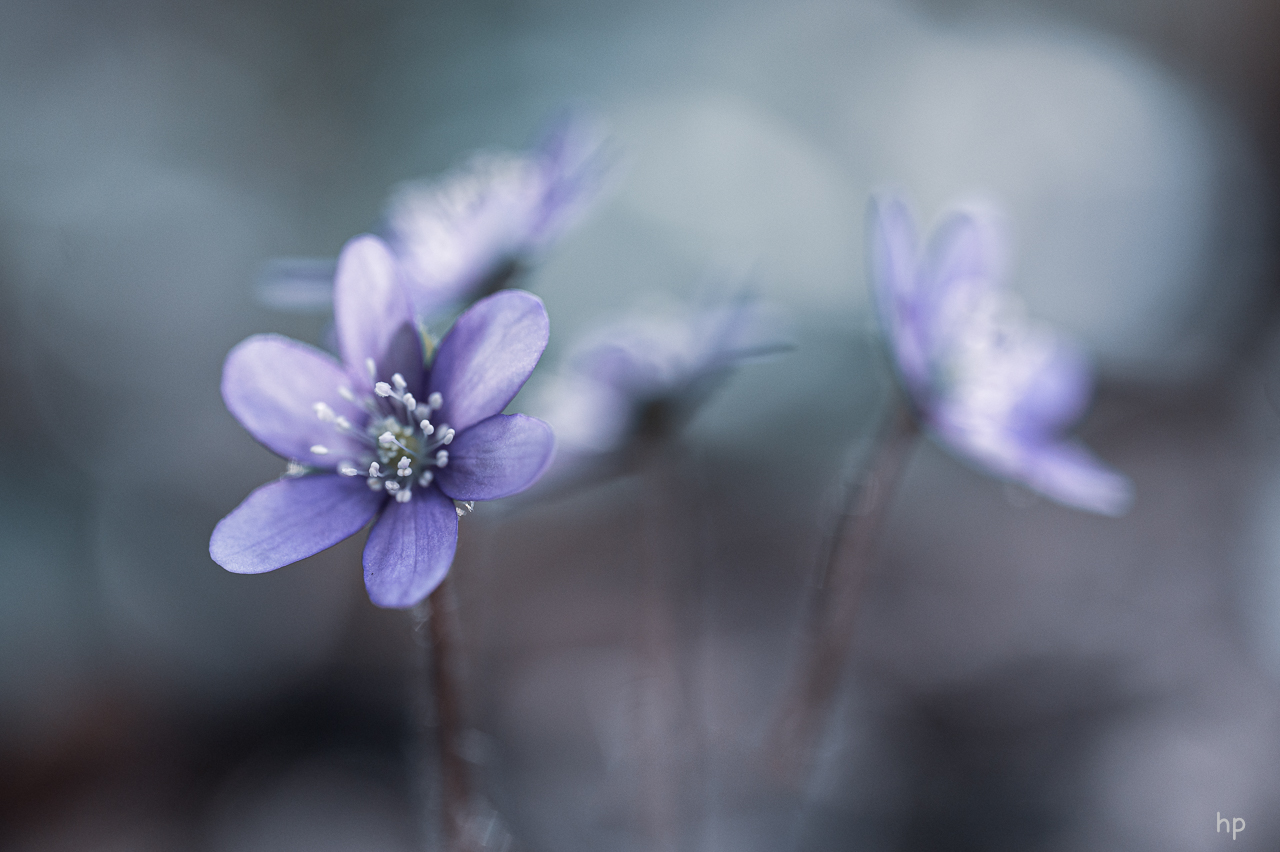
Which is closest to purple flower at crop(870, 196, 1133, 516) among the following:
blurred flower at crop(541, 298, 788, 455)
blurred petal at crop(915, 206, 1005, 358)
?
blurred petal at crop(915, 206, 1005, 358)

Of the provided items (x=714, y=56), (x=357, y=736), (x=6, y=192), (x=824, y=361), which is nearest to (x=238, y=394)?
(x=357, y=736)

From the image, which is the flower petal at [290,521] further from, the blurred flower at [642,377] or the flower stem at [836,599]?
the flower stem at [836,599]

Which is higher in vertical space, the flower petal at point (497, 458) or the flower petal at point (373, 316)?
the flower petal at point (373, 316)

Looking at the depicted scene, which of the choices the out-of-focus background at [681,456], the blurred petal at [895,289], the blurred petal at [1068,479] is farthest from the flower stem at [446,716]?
the blurred petal at [1068,479]

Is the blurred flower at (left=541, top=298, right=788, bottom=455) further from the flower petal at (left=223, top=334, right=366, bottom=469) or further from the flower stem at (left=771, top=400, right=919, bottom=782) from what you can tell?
the flower petal at (left=223, top=334, right=366, bottom=469)

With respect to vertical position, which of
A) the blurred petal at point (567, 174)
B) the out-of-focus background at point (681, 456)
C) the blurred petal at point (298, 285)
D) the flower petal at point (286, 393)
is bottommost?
the out-of-focus background at point (681, 456)

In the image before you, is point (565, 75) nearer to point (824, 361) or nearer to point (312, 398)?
point (824, 361)

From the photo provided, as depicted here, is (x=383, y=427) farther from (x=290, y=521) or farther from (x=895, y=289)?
(x=895, y=289)
